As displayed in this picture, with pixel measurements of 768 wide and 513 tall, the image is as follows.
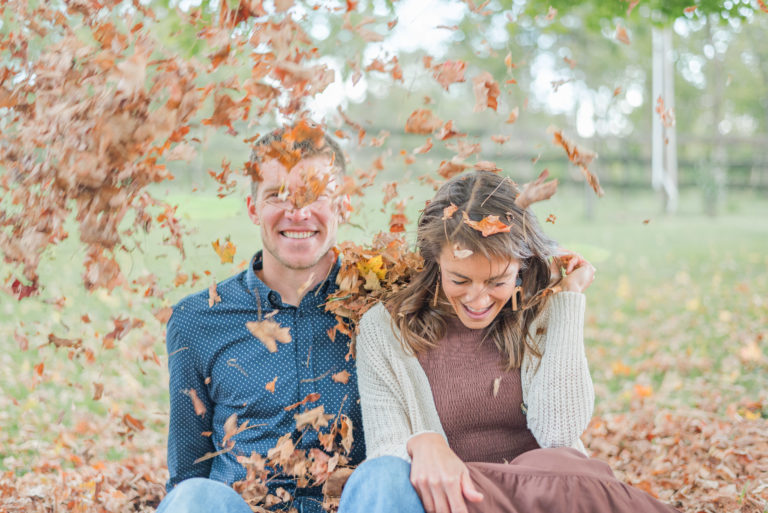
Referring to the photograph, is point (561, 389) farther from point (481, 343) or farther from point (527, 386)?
point (481, 343)

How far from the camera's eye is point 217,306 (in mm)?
2596

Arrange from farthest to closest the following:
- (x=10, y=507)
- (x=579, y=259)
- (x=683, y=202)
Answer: (x=683, y=202) → (x=10, y=507) → (x=579, y=259)

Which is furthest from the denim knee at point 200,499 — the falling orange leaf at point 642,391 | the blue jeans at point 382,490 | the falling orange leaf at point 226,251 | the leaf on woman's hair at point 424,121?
the falling orange leaf at point 642,391

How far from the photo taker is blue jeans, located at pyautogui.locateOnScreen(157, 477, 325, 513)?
1.92 meters

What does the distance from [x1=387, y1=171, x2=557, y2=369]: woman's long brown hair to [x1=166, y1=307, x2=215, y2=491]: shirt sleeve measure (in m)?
0.73

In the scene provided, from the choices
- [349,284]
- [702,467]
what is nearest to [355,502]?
[349,284]

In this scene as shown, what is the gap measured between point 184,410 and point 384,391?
0.75m

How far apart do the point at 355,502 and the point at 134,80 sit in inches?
48.2

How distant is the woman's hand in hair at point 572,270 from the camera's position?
2.44 metres

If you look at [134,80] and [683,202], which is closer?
[134,80]

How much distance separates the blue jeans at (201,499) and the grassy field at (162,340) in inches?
28.3

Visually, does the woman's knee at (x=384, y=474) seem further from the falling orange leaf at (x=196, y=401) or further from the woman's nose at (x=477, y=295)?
the falling orange leaf at (x=196, y=401)

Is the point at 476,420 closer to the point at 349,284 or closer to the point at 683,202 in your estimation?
the point at 349,284

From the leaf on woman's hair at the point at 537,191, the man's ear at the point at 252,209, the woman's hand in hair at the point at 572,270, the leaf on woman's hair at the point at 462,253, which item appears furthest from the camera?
the man's ear at the point at 252,209
